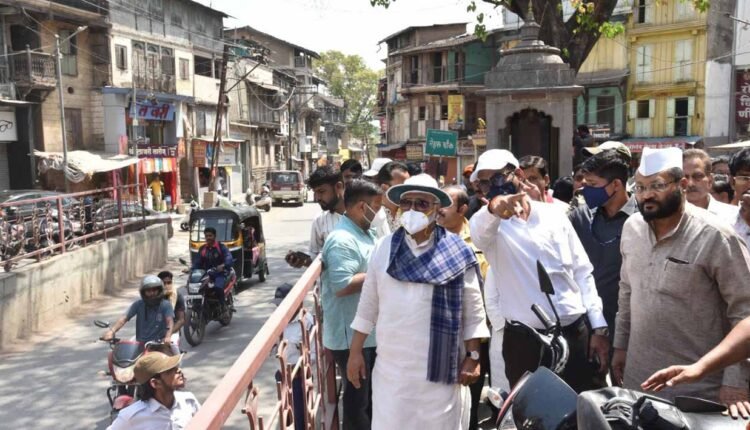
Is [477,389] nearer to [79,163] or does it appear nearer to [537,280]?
[537,280]

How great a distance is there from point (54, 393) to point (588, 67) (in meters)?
29.9

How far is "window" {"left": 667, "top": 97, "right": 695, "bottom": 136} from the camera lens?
2912cm

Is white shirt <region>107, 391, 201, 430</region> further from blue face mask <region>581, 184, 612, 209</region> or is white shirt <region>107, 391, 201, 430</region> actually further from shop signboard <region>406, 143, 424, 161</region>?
shop signboard <region>406, 143, 424, 161</region>

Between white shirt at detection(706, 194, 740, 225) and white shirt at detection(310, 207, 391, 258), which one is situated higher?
white shirt at detection(706, 194, 740, 225)

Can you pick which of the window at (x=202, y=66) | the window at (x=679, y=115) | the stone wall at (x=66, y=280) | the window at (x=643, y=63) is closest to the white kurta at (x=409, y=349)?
the stone wall at (x=66, y=280)

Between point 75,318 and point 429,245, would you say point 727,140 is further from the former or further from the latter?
point 429,245

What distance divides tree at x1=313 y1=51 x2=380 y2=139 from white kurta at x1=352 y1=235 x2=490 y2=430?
6645cm

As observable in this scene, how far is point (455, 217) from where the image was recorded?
4.02m

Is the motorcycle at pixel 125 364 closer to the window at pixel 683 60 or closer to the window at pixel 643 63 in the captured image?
the window at pixel 683 60

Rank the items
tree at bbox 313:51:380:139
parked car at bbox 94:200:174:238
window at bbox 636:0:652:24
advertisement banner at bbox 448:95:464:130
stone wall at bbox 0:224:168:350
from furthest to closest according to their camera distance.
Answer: tree at bbox 313:51:380:139
advertisement banner at bbox 448:95:464:130
window at bbox 636:0:652:24
parked car at bbox 94:200:174:238
stone wall at bbox 0:224:168:350

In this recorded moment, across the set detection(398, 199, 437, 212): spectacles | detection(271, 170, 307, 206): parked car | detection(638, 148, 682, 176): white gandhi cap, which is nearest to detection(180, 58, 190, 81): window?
detection(271, 170, 307, 206): parked car

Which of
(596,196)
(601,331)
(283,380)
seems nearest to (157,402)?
(283,380)

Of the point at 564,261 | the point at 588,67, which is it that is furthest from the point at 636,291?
the point at 588,67

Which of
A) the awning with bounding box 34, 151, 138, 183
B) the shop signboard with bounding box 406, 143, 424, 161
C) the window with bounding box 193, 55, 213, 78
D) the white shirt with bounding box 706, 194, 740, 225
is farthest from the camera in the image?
the shop signboard with bounding box 406, 143, 424, 161
